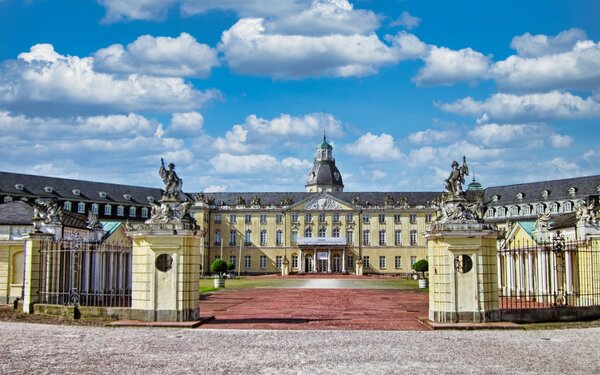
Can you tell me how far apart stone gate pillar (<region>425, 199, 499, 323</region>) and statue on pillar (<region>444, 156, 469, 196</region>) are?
0.85 metres

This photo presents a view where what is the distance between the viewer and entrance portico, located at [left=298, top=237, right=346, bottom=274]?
3809 inches

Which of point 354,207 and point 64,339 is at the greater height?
point 354,207

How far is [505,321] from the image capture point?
21562 millimetres

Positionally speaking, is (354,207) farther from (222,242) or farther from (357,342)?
(357,342)

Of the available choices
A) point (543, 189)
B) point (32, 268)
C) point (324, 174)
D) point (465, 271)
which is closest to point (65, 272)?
point (32, 268)

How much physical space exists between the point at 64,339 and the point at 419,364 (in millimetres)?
9375

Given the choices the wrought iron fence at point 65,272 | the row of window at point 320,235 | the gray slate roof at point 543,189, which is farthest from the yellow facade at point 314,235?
the wrought iron fence at point 65,272

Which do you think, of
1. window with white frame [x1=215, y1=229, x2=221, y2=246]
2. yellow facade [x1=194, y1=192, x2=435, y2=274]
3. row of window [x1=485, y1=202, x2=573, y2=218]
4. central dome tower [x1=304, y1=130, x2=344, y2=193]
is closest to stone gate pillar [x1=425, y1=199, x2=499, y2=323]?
row of window [x1=485, y1=202, x2=573, y2=218]

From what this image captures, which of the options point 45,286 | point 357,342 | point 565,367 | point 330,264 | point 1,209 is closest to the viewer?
point 565,367

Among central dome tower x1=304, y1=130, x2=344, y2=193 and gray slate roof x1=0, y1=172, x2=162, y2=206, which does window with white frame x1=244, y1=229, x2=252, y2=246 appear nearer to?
gray slate roof x1=0, y1=172, x2=162, y2=206

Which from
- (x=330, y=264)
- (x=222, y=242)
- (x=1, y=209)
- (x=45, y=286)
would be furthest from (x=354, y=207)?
(x=45, y=286)

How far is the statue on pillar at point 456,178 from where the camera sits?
22.5 m

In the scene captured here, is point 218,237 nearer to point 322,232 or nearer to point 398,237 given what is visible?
point 322,232

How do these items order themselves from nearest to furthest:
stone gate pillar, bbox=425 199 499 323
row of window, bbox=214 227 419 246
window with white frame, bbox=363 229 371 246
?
1. stone gate pillar, bbox=425 199 499 323
2. row of window, bbox=214 227 419 246
3. window with white frame, bbox=363 229 371 246
